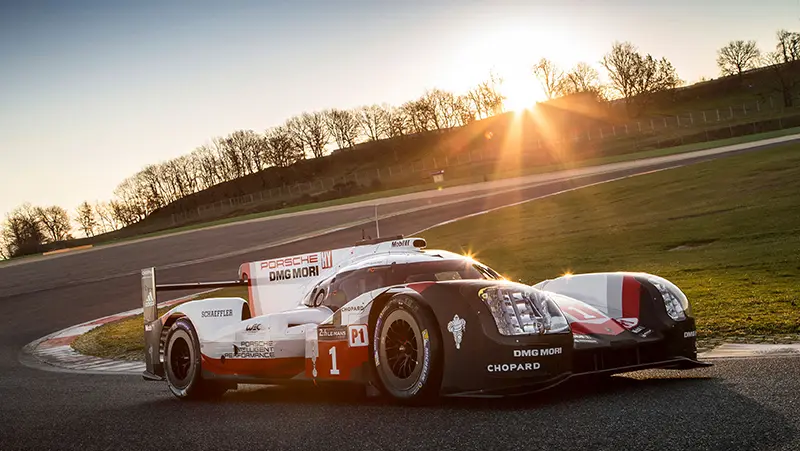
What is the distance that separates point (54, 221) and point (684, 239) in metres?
152

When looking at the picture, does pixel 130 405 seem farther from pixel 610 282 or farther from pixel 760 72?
pixel 760 72

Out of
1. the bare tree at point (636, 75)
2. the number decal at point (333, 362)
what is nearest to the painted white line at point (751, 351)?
the number decal at point (333, 362)

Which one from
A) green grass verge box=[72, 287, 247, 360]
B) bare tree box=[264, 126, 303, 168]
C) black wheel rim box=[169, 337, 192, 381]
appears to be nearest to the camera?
black wheel rim box=[169, 337, 192, 381]

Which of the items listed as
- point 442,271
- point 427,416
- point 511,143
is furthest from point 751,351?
point 511,143

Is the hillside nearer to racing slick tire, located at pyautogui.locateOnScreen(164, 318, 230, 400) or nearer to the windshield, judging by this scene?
racing slick tire, located at pyautogui.locateOnScreen(164, 318, 230, 400)

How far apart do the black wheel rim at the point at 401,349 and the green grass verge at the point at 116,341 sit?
9.57m

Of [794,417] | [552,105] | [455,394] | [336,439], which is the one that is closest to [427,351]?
[455,394]

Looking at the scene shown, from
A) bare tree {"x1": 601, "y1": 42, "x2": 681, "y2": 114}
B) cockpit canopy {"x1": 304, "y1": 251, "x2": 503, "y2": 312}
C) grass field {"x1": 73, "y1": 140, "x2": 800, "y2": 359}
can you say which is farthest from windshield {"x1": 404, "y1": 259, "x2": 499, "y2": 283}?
bare tree {"x1": 601, "y1": 42, "x2": 681, "y2": 114}

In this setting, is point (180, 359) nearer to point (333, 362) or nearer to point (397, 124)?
point (333, 362)

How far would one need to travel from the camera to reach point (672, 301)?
23.8 ft

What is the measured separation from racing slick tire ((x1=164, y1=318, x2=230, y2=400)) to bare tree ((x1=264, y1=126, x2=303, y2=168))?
14430 cm

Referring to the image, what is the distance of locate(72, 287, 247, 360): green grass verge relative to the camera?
53.3 ft

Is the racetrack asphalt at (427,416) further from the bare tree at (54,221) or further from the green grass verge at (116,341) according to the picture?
the bare tree at (54,221)

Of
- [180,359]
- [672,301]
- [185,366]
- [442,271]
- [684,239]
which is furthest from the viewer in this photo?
[684,239]
